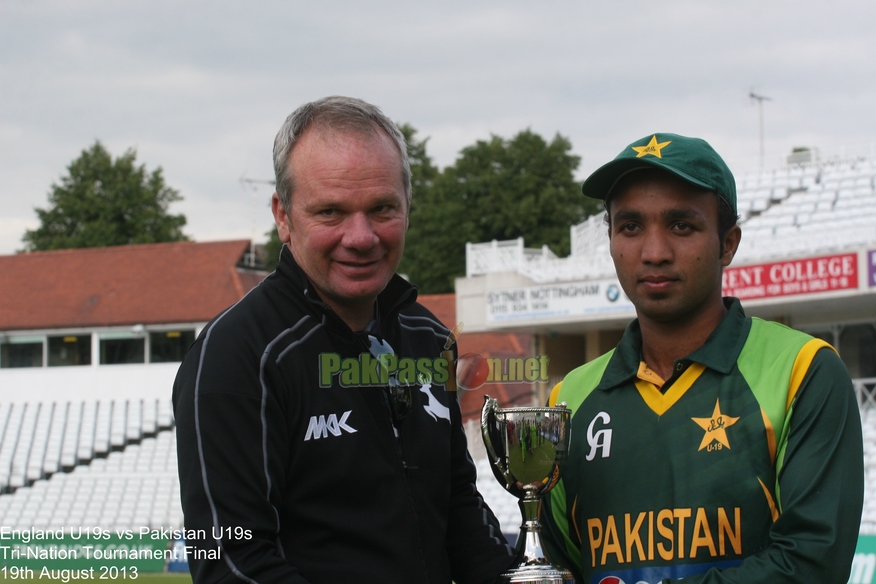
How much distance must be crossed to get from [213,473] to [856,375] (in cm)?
1878

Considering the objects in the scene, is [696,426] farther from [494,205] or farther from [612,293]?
[494,205]

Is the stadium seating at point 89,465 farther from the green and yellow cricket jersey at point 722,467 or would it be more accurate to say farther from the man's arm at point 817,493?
the man's arm at point 817,493

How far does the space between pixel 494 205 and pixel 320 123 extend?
40604 millimetres

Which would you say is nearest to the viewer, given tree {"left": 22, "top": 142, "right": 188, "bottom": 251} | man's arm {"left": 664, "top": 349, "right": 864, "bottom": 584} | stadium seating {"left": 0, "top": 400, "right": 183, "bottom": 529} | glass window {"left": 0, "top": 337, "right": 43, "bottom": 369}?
man's arm {"left": 664, "top": 349, "right": 864, "bottom": 584}

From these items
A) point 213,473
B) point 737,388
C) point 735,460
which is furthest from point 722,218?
point 213,473

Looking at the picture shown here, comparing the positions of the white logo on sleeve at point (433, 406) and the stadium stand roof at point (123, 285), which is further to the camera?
the stadium stand roof at point (123, 285)

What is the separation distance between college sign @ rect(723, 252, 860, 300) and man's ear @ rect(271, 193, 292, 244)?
1547 cm

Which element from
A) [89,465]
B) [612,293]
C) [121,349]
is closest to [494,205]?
[121,349]

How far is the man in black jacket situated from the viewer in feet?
7.83

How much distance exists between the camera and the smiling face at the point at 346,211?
2.55m

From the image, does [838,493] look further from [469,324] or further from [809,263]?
[469,324]

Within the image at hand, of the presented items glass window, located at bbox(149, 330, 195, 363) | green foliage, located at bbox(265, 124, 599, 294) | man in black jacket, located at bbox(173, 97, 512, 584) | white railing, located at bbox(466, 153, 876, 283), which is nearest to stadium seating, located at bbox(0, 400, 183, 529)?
glass window, located at bbox(149, 330, 195, 363)

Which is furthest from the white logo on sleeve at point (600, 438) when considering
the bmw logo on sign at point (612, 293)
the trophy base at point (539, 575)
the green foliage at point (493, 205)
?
the green foliage at point (493, 205)

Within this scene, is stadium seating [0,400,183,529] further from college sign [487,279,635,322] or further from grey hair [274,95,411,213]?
grey hair [274,95,411,213]
